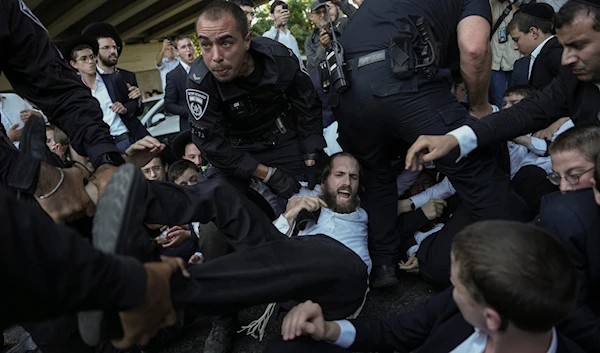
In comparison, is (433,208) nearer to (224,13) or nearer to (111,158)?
(224,13)

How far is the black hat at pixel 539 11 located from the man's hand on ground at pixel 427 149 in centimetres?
221

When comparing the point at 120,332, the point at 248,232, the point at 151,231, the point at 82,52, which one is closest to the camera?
the point at 120,332

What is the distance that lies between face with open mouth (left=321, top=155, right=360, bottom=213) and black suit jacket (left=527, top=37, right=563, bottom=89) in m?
1.54

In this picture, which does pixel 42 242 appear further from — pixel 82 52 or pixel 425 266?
pixel 82 52

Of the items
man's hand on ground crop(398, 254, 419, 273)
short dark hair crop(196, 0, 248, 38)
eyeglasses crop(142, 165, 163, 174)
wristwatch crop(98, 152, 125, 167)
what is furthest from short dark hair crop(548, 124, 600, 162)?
eyeglasses crop(142, 165, 163, 174)

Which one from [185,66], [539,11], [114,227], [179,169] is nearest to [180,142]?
[179,169]

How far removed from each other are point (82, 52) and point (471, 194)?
3.61 meters

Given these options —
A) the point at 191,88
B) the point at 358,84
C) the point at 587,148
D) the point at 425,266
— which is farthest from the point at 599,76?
the point at 191,88

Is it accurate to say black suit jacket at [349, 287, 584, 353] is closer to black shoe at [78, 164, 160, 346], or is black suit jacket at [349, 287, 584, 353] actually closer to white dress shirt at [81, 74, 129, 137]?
black shoe at [78, 164, 160, 346]

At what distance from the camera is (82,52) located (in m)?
4.37

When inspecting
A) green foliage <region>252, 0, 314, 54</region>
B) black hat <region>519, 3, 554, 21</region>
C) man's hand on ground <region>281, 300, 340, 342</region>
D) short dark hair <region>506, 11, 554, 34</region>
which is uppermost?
black hat <region>519, 3, 554, 21</region>

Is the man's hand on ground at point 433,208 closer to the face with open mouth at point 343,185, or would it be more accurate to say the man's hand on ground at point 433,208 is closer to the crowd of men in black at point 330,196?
the crowd of men in black at point 330,196

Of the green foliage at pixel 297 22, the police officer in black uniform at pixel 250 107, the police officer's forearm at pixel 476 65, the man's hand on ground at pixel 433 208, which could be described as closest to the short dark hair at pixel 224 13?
the police officer in black uniform at pixel 250 107

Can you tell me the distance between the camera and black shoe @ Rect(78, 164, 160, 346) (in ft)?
3.98
